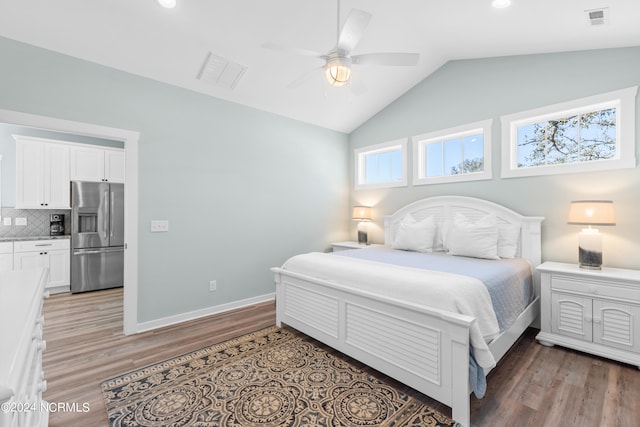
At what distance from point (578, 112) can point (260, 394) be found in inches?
163

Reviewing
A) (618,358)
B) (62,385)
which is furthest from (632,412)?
(62,385)

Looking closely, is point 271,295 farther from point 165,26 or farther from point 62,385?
point 165,26

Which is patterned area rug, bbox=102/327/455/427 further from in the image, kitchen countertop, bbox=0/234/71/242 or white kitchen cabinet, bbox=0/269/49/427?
kitchen countertop, bbox=0/234/71/242

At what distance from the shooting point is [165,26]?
274cm

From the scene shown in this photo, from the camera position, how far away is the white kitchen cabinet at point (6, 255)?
4.21m

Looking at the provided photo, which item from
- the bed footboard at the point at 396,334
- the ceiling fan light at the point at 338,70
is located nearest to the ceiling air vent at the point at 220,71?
the ceiling fan light at the point at 338,70

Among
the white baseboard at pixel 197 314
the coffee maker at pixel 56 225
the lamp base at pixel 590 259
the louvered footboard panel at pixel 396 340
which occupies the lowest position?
the white baseboard at pixel 197 314

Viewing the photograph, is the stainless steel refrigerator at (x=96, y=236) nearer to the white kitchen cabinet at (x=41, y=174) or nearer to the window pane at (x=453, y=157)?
the white kitchen cabinet at (x=41, y=174)

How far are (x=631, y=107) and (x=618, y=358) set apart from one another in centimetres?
229

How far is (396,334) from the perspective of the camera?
2143 millimetres

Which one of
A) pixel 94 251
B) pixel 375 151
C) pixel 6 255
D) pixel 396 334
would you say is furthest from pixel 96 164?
pixel 396 334

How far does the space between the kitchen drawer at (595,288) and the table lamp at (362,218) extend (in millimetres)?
2586

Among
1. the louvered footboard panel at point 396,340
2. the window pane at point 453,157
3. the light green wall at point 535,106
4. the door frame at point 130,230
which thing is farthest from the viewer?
the window pane at point 453,157

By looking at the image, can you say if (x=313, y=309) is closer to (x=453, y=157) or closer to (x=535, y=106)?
(x=453, y=157)
